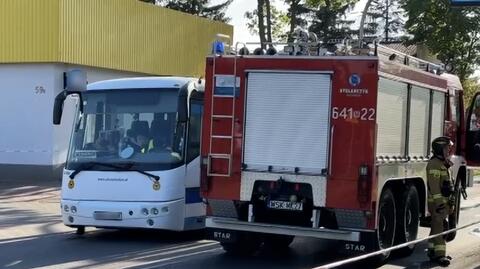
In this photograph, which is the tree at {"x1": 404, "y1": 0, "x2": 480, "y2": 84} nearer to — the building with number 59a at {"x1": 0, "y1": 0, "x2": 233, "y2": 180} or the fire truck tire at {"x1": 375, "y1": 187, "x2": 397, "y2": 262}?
the building with number 59a at {"x1": 0, "y1": 0, "x2": 233, "y2": 180}

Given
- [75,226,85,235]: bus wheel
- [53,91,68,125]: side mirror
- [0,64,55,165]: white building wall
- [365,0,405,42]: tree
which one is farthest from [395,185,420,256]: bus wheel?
[365,0,405,42]: tree

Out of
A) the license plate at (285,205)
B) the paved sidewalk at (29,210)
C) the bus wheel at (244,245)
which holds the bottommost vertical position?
the paved sidewalk at (29,210)

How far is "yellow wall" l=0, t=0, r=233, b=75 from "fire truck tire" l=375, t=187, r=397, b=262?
15.1m

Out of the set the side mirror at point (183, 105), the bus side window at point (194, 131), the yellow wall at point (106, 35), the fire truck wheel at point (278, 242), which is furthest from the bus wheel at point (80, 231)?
the yellow wall at point (106, 35)

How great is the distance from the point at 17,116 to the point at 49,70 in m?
1.99

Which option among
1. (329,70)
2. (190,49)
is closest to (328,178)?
(329,70)

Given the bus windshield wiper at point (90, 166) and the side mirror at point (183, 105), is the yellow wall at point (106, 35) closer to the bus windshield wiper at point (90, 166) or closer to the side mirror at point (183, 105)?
the side mirror at point (183, 105)

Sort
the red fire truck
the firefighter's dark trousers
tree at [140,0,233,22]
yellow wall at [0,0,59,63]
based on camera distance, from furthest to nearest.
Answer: tree at [140,0,233,22] → yellow wall at [0,0,59,63] → the firefighter's dark trousers → the red fire truck

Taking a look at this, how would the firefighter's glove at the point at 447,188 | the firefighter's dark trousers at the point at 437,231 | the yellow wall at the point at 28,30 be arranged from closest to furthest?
1. the firefighter's dark trousers at the point at 437,231
2. the firefighter's glove at the point at 447,188
3. the yellow wall at the point at 28,30

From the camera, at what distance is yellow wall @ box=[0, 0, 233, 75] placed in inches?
961

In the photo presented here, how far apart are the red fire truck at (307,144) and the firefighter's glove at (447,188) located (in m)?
0.58

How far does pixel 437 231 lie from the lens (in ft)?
33.9

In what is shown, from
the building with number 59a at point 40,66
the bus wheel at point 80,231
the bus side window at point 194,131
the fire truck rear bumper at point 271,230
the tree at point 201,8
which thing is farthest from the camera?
the tree at point 201,8

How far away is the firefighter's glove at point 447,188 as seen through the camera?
10250 mm
